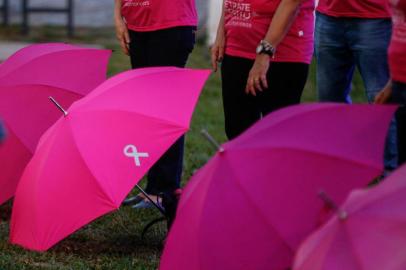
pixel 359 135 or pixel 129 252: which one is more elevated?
pixel 359 135

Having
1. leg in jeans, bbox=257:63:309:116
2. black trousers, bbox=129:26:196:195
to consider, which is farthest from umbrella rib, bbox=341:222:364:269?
black trousers, bbox=129:26:196:195

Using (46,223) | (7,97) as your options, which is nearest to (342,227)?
(46,223)

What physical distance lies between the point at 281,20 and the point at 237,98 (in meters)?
0.51

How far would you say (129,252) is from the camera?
4.77 meters

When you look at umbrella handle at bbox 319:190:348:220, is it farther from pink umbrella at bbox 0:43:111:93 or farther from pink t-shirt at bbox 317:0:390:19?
pink umbrella at bbox 0:43:111:93

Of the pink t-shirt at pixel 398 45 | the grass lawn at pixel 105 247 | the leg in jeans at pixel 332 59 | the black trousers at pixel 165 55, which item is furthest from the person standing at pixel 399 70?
the black trousers at pixel 165 55

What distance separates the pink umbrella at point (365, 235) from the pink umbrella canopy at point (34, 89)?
6.90 ft

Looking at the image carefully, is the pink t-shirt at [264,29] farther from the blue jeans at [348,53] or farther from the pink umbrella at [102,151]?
the blue jeans at [348,53]

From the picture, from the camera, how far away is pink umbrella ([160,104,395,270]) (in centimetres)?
329

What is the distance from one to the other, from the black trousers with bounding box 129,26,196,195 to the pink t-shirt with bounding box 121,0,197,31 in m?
0.03

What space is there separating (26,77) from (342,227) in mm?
2366

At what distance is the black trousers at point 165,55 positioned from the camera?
494cm

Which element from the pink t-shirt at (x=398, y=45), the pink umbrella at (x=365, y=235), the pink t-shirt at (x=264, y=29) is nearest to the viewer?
the pink umbrella at (x=365, y=235)

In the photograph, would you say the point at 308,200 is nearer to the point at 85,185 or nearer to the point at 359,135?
the point at 359,135
